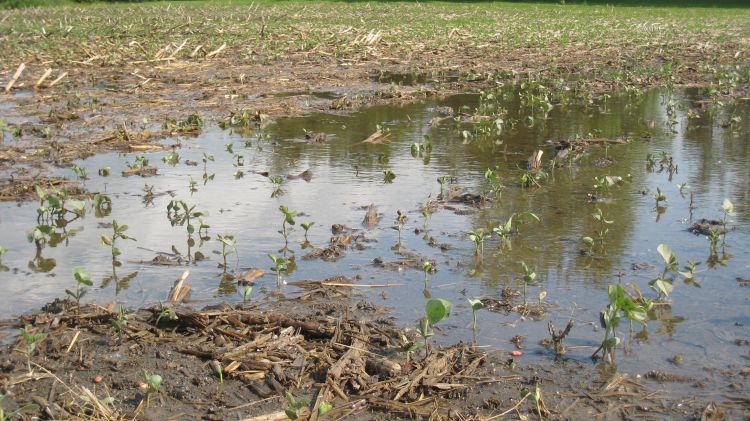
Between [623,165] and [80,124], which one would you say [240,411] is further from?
[80,124]

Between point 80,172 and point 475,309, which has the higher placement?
point 80,172

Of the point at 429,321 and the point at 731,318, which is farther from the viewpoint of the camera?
the point at 731,318

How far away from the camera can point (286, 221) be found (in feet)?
24.8

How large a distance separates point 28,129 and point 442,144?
567 centimetres

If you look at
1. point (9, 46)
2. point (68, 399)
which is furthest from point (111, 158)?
point (9, 46)

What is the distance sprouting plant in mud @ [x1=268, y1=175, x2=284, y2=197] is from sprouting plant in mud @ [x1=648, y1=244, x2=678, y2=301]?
390 centimetres

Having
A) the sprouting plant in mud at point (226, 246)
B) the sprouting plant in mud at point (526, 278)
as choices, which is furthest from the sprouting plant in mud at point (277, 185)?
the sprouting plant in mud at point (526, 278)

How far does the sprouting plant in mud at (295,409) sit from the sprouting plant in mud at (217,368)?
0.55 m

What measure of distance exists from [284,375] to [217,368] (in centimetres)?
37

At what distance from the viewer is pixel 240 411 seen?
4.56 meters

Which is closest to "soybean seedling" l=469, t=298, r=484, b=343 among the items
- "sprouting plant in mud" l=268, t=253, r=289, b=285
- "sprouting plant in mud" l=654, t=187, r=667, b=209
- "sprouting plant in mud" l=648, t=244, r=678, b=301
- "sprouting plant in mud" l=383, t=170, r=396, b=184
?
"sprouting plant in mud" l=648, t=244, r=678, b=301

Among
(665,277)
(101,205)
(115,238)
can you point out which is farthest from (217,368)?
(101,205)

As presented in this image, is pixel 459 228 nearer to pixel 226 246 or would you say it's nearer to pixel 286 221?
pixel 286 221

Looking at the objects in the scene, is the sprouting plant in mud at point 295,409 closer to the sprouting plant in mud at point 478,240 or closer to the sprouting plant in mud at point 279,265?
the sprouting plant in mud at point 279,265
